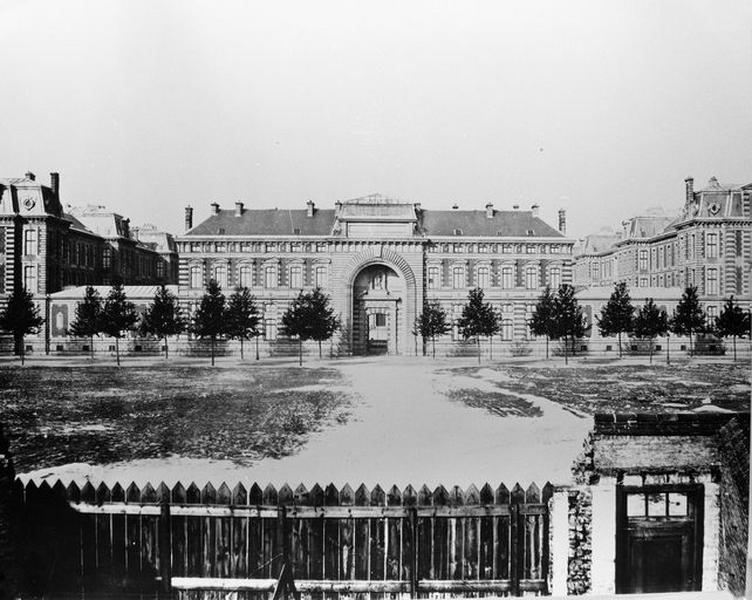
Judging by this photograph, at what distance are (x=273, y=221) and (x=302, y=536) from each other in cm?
296

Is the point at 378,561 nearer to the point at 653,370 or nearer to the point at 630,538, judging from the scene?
the point at 630,538

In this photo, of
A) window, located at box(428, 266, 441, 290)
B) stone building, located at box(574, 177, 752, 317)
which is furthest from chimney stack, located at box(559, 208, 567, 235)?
window, located at box(428, 266, 441, 290)

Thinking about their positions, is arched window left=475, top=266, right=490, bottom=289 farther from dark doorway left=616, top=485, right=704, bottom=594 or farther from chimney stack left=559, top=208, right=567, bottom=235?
dark doorway left=616, top=485, right=704, bottom=594

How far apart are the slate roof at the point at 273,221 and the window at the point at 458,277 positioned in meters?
1.32

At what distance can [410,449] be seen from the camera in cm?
452

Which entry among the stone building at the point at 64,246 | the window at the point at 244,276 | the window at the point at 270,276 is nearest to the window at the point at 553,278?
the window at the point at 270,276

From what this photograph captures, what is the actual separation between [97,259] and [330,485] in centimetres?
318

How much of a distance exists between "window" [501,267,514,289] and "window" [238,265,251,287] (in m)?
2.56

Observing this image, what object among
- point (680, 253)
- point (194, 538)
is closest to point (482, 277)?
point (680, 253)

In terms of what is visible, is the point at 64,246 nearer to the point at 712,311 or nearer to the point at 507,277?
the point at 507,277

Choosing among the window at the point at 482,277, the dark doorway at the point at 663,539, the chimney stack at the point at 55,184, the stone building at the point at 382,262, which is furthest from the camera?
the window at the point at 482,277

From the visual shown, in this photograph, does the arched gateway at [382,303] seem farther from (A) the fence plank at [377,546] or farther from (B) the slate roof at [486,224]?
(A) the fence plank at [377,546]

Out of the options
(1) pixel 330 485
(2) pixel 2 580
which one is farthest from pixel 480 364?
(2) pixel 2 580

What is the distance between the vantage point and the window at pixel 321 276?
196 inches
